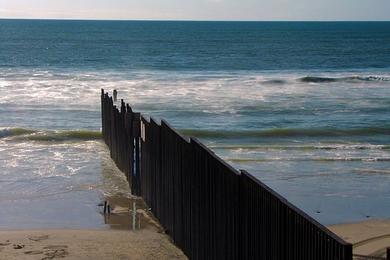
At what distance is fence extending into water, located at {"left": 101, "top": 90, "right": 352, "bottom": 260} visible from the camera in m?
7.10

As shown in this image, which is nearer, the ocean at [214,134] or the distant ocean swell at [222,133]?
the ocean at [214,134]

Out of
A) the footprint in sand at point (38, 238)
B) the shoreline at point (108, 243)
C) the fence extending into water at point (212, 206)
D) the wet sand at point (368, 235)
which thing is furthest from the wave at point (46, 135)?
the wet sand at point (368, 235)

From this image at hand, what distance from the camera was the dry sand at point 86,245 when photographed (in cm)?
1187

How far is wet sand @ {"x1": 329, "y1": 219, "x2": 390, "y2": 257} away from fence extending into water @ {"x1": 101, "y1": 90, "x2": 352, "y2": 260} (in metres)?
3.03

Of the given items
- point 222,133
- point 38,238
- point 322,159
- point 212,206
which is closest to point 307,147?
point 322,159

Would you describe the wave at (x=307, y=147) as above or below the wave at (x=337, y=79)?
below

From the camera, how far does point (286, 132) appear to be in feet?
96.4

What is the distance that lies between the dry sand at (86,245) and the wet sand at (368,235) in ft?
10.1

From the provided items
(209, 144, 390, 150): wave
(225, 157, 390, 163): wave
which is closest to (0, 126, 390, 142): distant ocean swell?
(209, 144, 390, 150): wave

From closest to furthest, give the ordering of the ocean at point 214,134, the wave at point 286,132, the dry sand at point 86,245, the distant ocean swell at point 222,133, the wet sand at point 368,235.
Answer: the dry sand at point 86,245
the wet sand at point 368,235
the ocean at point 214,134
the distant ocean swell at point 222,133
the wave at point 286,132

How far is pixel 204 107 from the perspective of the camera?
3719cm

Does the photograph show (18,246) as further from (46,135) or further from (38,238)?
(46,135)

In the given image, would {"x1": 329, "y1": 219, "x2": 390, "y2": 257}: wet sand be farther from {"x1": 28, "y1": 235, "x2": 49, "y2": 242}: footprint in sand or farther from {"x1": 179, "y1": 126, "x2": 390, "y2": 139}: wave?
{"x1": 179, "y1": 126, "x2": 390, "y2": 139}: wave

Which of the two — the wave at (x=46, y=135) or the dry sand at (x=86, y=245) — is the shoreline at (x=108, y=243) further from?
the wave at (x=46, y=135)
